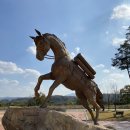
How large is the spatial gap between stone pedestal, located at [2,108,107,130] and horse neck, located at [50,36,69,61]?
5.35 feet

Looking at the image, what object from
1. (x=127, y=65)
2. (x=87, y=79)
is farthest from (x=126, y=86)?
(x=87, y=79)

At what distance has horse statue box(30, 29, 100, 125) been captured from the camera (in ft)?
29.1

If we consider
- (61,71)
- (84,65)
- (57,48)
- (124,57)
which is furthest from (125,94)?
(61,71)

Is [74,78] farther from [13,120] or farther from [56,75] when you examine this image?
[13,120]

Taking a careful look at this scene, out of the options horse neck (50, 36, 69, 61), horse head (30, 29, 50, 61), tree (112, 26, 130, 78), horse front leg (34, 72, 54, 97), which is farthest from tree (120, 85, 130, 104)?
horse head (30, 29, 50, 61)

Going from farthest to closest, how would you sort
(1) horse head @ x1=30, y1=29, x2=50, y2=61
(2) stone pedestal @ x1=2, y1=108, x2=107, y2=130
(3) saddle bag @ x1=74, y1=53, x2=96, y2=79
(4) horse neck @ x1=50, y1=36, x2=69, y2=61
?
(3) saddle bag @ x1=74, y1=53, x2=96, y2=79 → (4) horse neck @ x1=50, y1=36, x2=69, y2=61 → (1) horse head @ x1=30, y1=29, x2=50, y2=61 → (2) stone pedestal @ x1=2, y1=108, x2=107, y2=130

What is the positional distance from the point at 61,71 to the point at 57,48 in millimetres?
686

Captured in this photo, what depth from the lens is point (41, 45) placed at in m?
8.87

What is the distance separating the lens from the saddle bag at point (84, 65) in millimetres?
9523

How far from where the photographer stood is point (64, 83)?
9258mm

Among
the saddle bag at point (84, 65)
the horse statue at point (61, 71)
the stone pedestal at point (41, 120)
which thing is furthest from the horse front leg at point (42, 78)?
the saddle bag at point (84, 65)

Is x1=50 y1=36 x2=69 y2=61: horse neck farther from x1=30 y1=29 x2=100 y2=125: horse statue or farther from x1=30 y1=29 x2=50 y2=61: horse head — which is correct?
x1=30 y1=29 x2=50 y2=61: horse head

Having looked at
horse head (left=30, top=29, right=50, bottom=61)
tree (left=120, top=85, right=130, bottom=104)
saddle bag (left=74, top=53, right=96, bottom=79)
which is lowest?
saddle bag (left=74, top=53, right=96, bottom=79)

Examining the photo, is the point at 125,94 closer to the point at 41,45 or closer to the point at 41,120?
the point at 41,45
